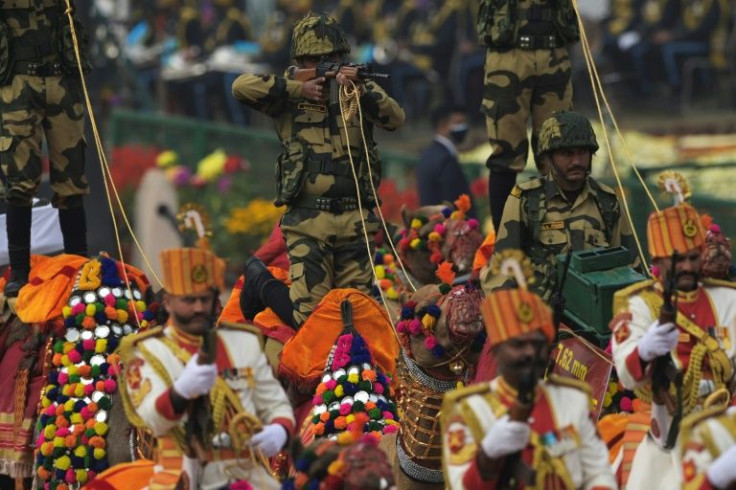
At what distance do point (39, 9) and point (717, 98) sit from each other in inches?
670

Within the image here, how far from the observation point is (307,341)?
526 inches

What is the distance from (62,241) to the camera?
15.9 meters

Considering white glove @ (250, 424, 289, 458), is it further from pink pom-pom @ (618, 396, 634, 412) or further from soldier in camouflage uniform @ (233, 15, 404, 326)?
soldier in camouflage uniform @ (233, 15, 404, 326)

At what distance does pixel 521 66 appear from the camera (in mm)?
14375

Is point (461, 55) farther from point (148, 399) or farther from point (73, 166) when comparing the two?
point (148, 399)

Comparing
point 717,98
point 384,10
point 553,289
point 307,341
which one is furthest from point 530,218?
point 384,10

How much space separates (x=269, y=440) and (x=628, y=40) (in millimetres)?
21156

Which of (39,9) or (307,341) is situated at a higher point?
(39,9)

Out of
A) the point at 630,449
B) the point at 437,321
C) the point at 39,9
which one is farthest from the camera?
the point at 39,9

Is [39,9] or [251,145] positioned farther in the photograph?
[251,145]

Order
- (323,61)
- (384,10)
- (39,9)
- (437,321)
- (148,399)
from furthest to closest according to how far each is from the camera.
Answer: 1. (384,10)
2. (39,9)
3. (323,61)
4. (437,321)
5. (148,399)

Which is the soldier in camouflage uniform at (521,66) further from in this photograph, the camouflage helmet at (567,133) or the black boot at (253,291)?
the black boot at (253,291)

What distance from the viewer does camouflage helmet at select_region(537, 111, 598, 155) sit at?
12789 mm

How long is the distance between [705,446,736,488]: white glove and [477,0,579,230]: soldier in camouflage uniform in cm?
500
